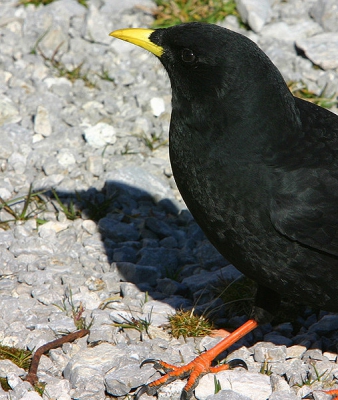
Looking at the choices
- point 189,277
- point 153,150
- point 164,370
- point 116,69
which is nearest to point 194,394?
point 164,370

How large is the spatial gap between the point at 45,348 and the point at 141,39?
2.31 m

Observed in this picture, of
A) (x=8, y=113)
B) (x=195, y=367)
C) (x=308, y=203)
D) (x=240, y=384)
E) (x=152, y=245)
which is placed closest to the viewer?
(x=308, y=203)

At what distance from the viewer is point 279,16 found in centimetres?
875

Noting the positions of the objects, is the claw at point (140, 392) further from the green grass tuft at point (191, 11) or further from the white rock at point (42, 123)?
the green grass tuft at point (191, 11)

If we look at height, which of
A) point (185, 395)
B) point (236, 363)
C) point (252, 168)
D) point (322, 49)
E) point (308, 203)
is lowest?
point (185, 395)

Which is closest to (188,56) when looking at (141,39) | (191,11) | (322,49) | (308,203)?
(141,39)

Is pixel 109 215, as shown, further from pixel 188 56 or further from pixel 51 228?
pixel 188 56

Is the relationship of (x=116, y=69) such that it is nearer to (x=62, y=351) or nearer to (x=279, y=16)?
(x=279, y=16)

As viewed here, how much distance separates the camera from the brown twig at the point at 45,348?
480cm

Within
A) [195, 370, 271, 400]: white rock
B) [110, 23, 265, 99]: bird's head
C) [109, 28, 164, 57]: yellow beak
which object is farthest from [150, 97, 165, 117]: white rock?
[195, 370, 271, 400]: white rock

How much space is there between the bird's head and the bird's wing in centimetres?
68

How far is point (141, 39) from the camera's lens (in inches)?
210

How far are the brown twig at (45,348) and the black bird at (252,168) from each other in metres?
0.62

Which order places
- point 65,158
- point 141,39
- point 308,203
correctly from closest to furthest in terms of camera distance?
1. point 308,203
2. point 141,39
3. point 65,158
